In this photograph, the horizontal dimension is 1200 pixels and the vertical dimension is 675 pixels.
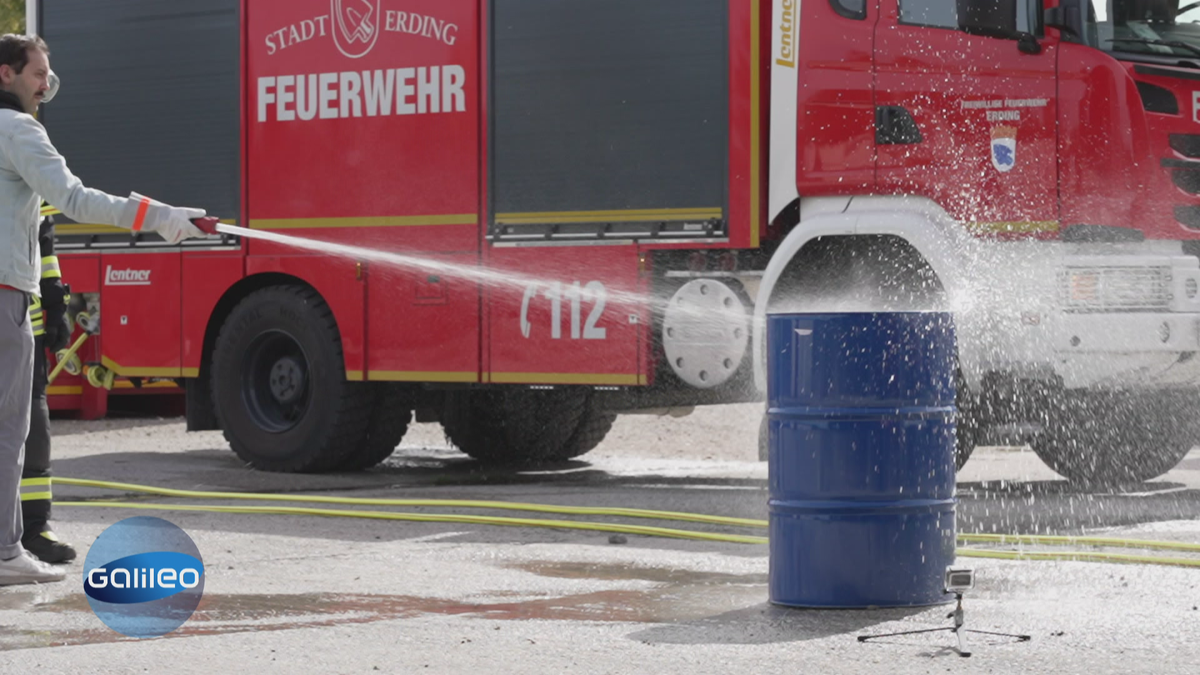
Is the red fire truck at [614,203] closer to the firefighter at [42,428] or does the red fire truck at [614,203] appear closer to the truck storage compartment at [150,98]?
the truck storage compartment at [150,98]

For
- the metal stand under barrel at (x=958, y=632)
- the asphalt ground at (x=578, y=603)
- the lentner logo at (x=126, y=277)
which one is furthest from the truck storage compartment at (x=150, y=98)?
the metal stand under barrel at (x=958, y=632)

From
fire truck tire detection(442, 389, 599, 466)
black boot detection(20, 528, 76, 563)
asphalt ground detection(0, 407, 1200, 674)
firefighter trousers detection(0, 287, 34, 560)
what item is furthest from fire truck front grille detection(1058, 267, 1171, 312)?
firefighter trousers detection(0, 287, 34, 560)

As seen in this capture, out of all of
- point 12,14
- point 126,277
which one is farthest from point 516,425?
point 12,14

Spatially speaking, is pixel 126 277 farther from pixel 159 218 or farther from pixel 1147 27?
pixel 1147 27

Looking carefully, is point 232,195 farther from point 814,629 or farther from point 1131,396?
point 814,629

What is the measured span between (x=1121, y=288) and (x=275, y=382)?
18.1 ft

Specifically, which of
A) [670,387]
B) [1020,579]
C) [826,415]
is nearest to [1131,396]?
[670,387]

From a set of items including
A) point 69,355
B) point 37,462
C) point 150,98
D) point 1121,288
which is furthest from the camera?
point 69,355

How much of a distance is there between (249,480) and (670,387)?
2730mm

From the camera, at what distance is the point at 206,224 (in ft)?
22.9

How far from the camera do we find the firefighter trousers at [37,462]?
7.59 meters

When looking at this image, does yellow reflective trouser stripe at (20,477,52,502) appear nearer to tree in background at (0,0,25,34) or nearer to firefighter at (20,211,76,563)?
firefighter at (20,211,76,563)

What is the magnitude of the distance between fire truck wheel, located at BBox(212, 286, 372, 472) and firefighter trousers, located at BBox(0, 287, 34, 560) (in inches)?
198

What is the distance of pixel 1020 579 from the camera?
695 centimetres
